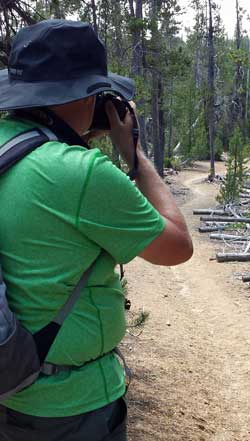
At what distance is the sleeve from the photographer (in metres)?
1.20

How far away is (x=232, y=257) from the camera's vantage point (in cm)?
971

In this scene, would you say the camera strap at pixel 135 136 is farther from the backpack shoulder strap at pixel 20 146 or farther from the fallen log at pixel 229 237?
the fallen log at pixel 229 237

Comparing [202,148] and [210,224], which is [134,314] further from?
[202,148]

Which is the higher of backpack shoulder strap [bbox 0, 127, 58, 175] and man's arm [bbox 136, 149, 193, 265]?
backpack shoulder strap [bbox 0, 127, 58, 175]

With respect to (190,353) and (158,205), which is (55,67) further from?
(190,353)

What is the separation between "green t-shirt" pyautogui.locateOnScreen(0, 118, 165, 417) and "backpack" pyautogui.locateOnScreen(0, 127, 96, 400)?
0.02 metres

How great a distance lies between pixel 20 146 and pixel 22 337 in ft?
1.36

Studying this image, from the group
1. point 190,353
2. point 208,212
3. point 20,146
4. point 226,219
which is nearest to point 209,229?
point 226,219

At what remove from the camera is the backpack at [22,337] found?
1186 mm

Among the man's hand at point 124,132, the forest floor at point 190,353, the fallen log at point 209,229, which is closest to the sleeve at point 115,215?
the man's hand at point 124,132

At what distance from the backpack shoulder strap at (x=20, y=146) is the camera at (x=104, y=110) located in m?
0.25

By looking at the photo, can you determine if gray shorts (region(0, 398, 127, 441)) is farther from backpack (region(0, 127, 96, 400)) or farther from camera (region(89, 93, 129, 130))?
camera (region(89, 93, 129, 130))

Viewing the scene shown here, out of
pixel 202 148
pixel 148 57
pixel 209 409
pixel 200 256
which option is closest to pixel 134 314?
pixel 209 409

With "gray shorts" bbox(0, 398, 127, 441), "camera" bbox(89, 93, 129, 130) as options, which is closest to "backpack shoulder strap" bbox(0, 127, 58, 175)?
"camera" bbox(89, 93, 129, 130)
